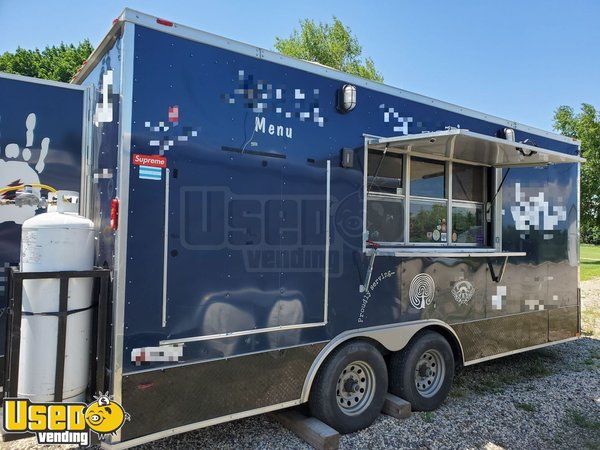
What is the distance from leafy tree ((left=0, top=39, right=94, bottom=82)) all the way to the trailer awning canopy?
1970 centimetres

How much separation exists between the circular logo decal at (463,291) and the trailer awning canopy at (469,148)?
1362 millimetres

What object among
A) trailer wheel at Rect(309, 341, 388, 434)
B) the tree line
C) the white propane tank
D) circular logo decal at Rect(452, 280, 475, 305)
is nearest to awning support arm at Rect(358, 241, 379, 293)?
trailer wheel at Rect(309, 341, 388, 434)

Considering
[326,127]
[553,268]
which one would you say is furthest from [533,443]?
[326,127]

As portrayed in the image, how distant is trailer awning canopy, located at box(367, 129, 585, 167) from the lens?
3.91 m

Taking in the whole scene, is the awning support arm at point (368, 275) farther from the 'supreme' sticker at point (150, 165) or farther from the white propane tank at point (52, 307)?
the white propane tank at point (52, 307)

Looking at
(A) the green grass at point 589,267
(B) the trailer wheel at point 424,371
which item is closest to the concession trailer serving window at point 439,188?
(B) the trailer wheel at point 424,371

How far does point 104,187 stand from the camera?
3135 mm

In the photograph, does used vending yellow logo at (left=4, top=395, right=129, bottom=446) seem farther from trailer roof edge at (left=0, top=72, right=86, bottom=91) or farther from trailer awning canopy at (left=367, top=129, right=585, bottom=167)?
trailer awning canopy at (left=367, top=129, right=585, bottom=167)

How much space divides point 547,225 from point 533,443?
116 inches

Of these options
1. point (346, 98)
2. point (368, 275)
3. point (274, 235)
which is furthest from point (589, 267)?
point (274, 235)

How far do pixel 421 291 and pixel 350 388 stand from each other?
1.17 metres

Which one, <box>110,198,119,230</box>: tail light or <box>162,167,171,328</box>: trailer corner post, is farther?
<box>162,167,171,328</box>: trailer corner post

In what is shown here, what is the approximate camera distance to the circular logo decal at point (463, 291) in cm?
468

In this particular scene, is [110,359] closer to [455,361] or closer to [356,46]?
[455,361]
